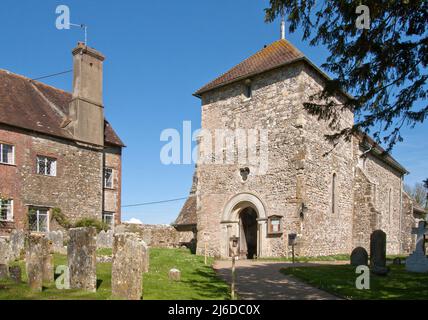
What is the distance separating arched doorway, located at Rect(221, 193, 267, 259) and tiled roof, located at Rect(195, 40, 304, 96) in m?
6.43

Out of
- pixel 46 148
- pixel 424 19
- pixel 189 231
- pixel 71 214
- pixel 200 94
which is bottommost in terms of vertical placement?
pixel 189 231

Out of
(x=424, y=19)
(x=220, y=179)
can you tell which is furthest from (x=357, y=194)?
(x=424, y=19)

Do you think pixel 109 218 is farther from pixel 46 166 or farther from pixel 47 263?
pixel 47 263

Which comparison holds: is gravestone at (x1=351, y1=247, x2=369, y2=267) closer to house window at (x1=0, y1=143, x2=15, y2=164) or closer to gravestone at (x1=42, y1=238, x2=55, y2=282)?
gravestone at (x1=42, y1=238, x2=55, y2=282)

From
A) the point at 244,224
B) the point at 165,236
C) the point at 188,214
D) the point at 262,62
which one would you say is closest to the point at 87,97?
the point at 262,62

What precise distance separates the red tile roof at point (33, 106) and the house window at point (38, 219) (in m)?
4.41

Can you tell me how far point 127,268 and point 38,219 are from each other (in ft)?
51.4

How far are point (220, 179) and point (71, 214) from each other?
9323mm

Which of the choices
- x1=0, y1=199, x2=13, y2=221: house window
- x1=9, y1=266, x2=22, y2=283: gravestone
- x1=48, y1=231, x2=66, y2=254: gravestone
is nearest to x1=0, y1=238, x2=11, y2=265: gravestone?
x1=48, y1=231, x2=66, y2=254: gravestone

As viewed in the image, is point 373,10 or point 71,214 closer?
point 373,10

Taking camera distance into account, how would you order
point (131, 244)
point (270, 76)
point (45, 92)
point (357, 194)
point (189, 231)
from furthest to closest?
1. point (189, 231)
2. point (45, 92)
3. point (357, 194)
4. point (270, 76)
5. point (131, 244)

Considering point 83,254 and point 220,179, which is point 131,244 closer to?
point 83,254
